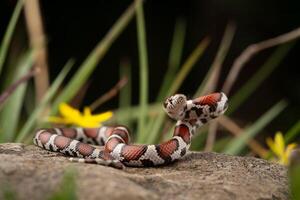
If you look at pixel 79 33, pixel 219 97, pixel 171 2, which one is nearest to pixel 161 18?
pixel 171 2

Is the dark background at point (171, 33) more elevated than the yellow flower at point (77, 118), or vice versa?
the dark background at point (171, 33)

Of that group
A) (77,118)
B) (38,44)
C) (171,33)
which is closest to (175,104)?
(77,118)

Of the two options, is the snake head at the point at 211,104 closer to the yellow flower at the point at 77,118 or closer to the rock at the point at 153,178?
the rock at the point at 153,178

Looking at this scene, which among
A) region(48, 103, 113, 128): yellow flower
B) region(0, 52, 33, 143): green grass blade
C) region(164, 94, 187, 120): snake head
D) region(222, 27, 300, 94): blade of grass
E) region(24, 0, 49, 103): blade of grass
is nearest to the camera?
region(164, 94, 187, 120): snake head

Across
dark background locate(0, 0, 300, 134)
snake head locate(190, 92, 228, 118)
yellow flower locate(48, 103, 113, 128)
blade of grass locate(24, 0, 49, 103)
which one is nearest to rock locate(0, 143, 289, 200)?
snake head locate(190, 92, 228, 118)

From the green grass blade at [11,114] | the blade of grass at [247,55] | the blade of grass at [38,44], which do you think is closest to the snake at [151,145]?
the green grass blade at [11,114]

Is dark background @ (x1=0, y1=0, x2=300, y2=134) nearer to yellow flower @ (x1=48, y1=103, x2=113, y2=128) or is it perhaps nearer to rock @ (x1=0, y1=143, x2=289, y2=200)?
yellow flower @ (x1=48, y1=103, x2=113, y2=128)
